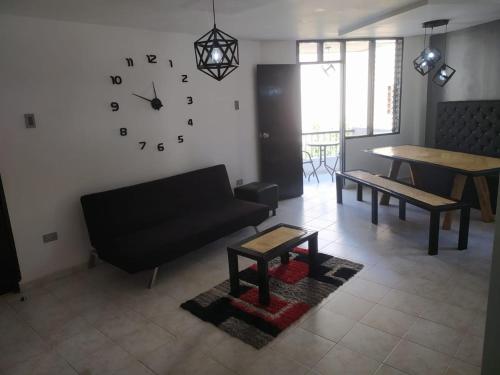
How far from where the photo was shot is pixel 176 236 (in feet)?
11.5

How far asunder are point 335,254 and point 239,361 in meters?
1.77

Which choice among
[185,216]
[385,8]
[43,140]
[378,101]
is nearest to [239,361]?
[185,216]

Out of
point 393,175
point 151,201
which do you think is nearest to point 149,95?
point 151,201

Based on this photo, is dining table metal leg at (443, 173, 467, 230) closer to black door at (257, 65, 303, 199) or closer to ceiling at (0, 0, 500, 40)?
ceiling at (0, 0, 500, 40)

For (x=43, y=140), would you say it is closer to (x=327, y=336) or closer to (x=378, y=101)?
(x=327, y=336)

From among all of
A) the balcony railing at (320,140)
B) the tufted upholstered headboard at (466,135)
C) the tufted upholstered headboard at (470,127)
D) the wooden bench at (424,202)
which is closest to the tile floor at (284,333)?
the wooden bench at (424,202)

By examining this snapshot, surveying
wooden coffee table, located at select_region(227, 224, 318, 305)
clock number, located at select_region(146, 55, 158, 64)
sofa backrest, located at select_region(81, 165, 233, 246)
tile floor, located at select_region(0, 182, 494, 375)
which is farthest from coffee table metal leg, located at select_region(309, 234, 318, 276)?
clock number, located at select_region(146, 55, 158, 64)

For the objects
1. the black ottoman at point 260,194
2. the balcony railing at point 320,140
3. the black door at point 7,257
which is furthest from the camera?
the balcony railing at point 320,140

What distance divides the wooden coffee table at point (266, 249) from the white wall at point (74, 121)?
1.71 m

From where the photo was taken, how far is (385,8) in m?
3.86

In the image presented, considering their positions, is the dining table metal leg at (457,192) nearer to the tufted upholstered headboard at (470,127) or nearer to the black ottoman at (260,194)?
the tufted upholstered headboard at (470,127)

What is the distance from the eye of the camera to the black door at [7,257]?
10.5 feet

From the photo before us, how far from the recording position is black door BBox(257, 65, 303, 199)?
5449 mm

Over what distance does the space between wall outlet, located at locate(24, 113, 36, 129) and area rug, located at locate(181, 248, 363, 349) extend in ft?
6.92
